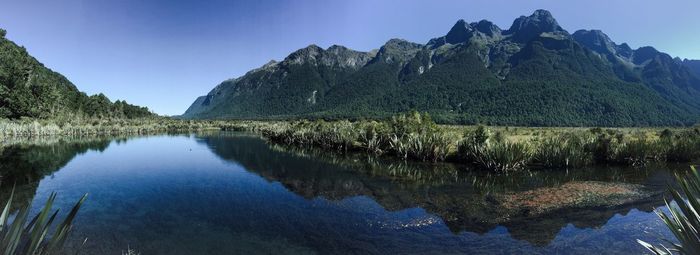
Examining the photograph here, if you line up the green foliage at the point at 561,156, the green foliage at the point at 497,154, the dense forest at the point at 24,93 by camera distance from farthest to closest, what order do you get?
the dense forest at the point at 24,93
the green foliage at the point at 561,156
the green foliage at the point at 497,154

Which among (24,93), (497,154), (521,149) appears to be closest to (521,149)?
(521,149)

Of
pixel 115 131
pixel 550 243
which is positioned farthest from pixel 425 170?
pixel 115 131

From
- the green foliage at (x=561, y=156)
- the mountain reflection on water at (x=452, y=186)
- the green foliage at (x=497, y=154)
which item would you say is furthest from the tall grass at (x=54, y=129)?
the green foliage at (x=561, y=156)

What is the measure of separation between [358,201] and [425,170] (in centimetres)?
1067

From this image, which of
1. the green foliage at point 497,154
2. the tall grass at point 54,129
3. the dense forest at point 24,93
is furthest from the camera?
the dense forest at point 24,93

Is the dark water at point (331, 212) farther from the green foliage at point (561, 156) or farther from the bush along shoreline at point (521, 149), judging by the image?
the bush along shoreline at point (521, 149)

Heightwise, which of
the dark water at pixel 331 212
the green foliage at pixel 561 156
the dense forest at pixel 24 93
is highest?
the dense forest at pixel 24 93

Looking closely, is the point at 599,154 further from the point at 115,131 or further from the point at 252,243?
the point at 115,131

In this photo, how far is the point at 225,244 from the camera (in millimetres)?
11219

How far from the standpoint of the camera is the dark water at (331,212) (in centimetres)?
1107

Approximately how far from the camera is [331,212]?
15.3m

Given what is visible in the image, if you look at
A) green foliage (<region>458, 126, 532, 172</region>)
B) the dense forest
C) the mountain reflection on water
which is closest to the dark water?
the mountain reflection on water

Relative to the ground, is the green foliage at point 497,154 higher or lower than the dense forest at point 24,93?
lower

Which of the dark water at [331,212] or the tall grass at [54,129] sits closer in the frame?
the dark water at [331,212]
